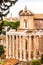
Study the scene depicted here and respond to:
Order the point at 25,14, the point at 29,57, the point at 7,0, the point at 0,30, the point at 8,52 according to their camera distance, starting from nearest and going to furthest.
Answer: the point at 7,0 < the point at 0,30 < the point at 29,57 < the point at 8,52 < the point at 25,14

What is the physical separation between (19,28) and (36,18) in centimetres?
280

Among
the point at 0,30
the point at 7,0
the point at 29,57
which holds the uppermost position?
the point at 7,0

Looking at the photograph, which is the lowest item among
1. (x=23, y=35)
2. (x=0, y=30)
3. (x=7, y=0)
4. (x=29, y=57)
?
(x=29, y=57)

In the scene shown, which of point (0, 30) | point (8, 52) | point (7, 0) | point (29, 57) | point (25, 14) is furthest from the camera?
point (25, 14)

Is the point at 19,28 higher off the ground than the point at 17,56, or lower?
higher

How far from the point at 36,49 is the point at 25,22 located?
631 cm

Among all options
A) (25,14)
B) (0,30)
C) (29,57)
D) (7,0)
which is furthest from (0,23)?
(25,14)

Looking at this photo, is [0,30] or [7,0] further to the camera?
[0,30]

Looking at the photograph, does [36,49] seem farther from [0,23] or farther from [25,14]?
[0,23]

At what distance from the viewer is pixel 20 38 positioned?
118 ft

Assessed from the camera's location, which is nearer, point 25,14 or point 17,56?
point 17,56

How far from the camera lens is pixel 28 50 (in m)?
35.6

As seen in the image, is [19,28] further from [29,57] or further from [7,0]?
[7,0]

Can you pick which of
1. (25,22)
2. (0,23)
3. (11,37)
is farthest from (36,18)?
(0,23)
